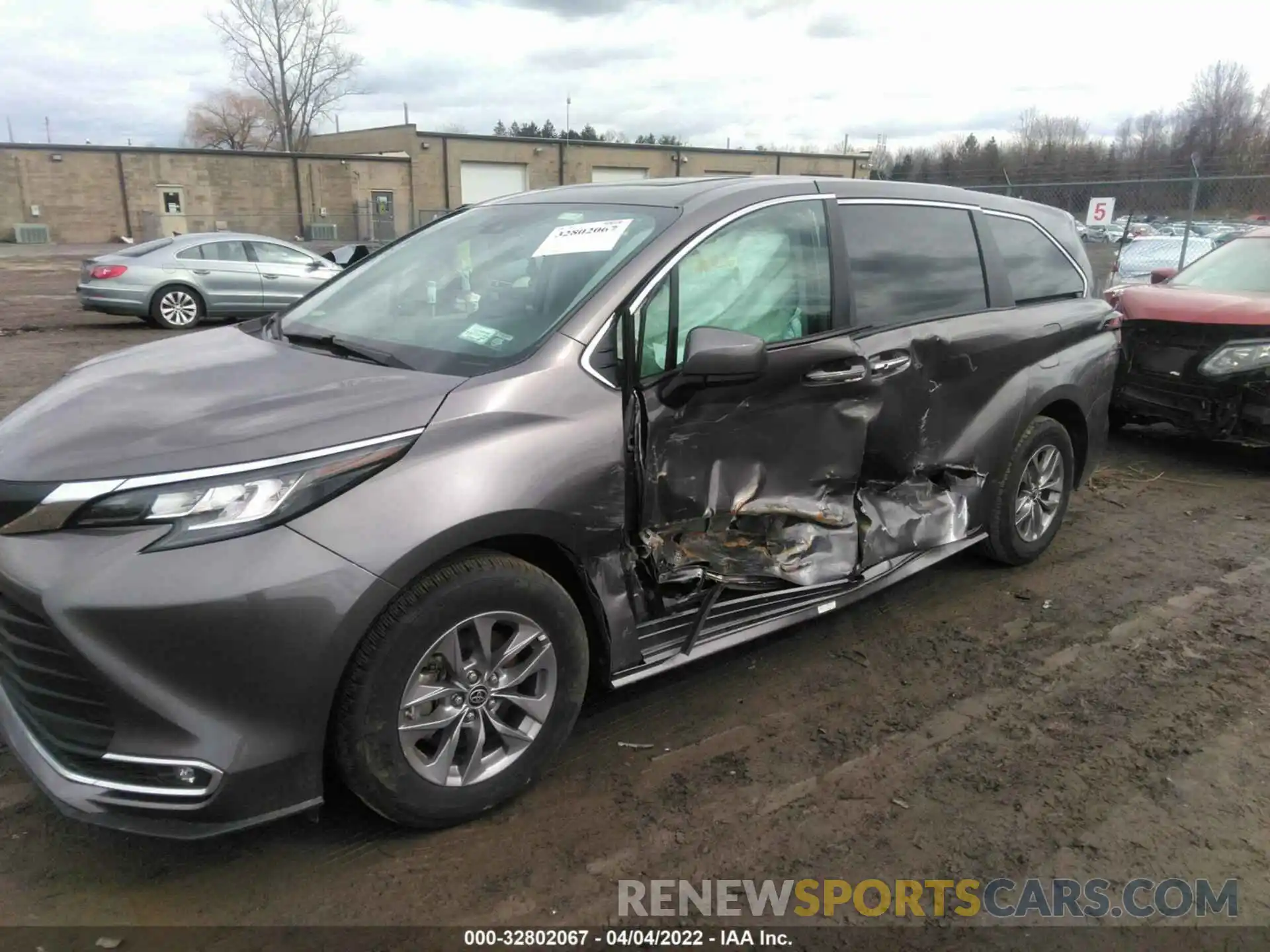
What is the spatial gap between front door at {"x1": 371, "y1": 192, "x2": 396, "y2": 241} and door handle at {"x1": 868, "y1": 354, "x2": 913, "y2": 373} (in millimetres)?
36167

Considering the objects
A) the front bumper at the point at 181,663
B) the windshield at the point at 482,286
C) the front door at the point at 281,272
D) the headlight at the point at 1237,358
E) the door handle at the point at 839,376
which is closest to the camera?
the front bumper at the point at 181,663

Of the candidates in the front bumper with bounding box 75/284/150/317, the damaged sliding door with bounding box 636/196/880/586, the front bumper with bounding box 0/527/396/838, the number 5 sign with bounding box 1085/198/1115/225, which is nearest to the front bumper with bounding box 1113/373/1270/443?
the damaged sliding door with bounding box 636/196/880/586

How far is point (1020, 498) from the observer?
4.62 m

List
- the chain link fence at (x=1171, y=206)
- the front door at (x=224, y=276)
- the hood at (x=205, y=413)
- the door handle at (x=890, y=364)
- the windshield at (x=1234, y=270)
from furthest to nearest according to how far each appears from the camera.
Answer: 1. the chain link fence at (x=1171, y=206)
2. the front door at (x=224, y=276)
3. the windshield at (x=1234, y=270)
4. the door handle at (x=890, y=364)
5. the hood at (x=205, y=413)

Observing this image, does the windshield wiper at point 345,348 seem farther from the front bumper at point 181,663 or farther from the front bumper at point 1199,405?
the front bumper at point 1199,405

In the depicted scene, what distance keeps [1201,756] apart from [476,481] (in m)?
2.72

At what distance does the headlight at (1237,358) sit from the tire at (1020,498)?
2276 millimetres

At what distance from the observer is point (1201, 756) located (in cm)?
320

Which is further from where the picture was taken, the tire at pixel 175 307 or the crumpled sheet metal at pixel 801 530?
the tire at pixel 175 307

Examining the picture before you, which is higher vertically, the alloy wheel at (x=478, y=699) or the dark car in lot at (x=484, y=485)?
the dark car in lot at (x=484, y=485)

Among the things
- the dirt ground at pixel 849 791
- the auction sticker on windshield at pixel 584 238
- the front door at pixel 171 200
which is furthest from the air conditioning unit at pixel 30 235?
the dirt ground at pixel 849 791

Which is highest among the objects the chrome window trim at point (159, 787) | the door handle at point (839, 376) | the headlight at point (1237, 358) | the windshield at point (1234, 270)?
the windshield at point (1234, 270)

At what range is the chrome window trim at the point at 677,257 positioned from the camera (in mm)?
2863

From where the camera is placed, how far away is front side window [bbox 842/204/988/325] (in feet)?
12.3
